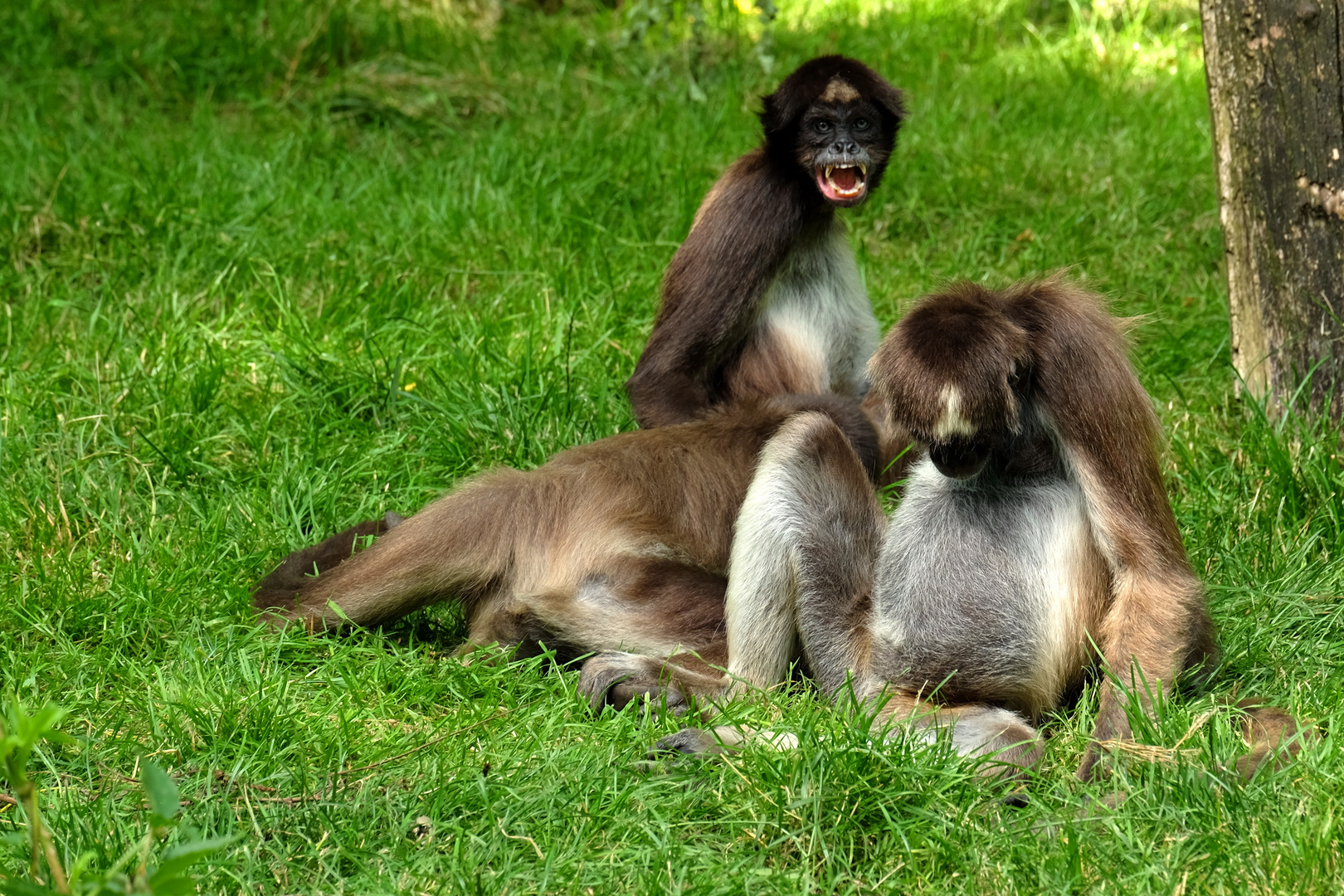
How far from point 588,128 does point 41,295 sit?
300cm

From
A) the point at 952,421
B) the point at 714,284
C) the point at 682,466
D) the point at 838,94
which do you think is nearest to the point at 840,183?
the point at 838,94

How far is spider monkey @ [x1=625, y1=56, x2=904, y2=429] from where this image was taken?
5152 mm

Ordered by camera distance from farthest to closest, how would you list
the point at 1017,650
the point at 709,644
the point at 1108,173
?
the point at 1108,173
the point at 709,644
the point at 1017,650

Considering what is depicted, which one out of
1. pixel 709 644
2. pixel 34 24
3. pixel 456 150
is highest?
pixel 34 24

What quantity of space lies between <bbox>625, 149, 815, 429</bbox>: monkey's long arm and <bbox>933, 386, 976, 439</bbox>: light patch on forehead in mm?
1631

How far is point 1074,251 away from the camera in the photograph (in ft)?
22.7

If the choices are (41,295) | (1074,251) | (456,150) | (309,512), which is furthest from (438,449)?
(1074,251)

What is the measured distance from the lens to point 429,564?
14.5ft

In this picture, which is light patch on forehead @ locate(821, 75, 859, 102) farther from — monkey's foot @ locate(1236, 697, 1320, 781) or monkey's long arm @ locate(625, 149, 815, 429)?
monkey's foot @ locate(1236, 697, 1320, 781)

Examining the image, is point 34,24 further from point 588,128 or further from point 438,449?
point 438,449

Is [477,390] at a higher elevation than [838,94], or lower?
lower

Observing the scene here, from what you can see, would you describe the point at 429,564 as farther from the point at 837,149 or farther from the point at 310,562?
the point at 837,149

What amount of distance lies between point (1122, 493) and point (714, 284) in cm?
196

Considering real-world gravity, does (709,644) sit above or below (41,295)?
below
